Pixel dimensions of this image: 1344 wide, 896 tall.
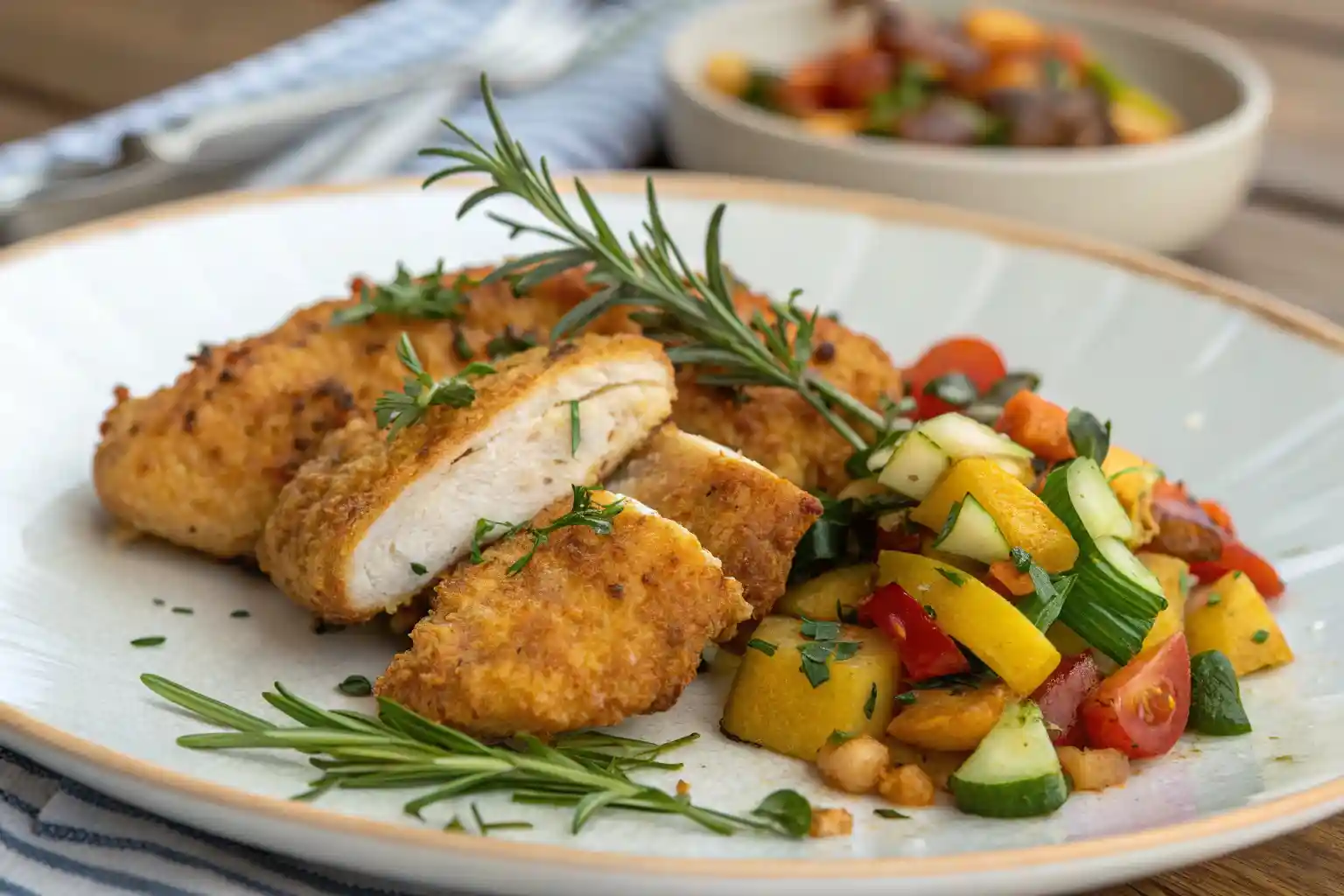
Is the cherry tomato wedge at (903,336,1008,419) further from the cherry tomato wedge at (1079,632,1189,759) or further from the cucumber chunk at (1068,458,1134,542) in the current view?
the cherry tomato wedge at (1079,632,1189,759)

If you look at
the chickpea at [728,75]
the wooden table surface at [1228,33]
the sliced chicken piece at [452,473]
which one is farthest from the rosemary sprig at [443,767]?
the chickpea at [728,75]

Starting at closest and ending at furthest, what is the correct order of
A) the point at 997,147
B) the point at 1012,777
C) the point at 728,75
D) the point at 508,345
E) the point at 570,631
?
1. the point at 1012,777
2. the point at 570,631
3. the point at 508,345
4. the point at 997,147
5. the point at 728,75

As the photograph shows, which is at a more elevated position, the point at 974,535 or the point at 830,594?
the point at 974,535

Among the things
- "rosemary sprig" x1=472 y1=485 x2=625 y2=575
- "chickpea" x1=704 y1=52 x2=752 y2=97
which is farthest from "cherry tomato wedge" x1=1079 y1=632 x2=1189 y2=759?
"chickpea" x1=704 y1=52 x2=752 y2=97

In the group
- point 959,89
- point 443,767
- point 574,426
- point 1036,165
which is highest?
point 959,89

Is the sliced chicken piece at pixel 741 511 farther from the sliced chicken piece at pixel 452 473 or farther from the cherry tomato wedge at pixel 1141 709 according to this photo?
the cherry tomato wedge at pixel 1141 709

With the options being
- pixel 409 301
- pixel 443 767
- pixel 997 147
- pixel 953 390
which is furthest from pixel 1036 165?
pixel 443 767

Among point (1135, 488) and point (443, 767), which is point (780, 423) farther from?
point (443, 767)
